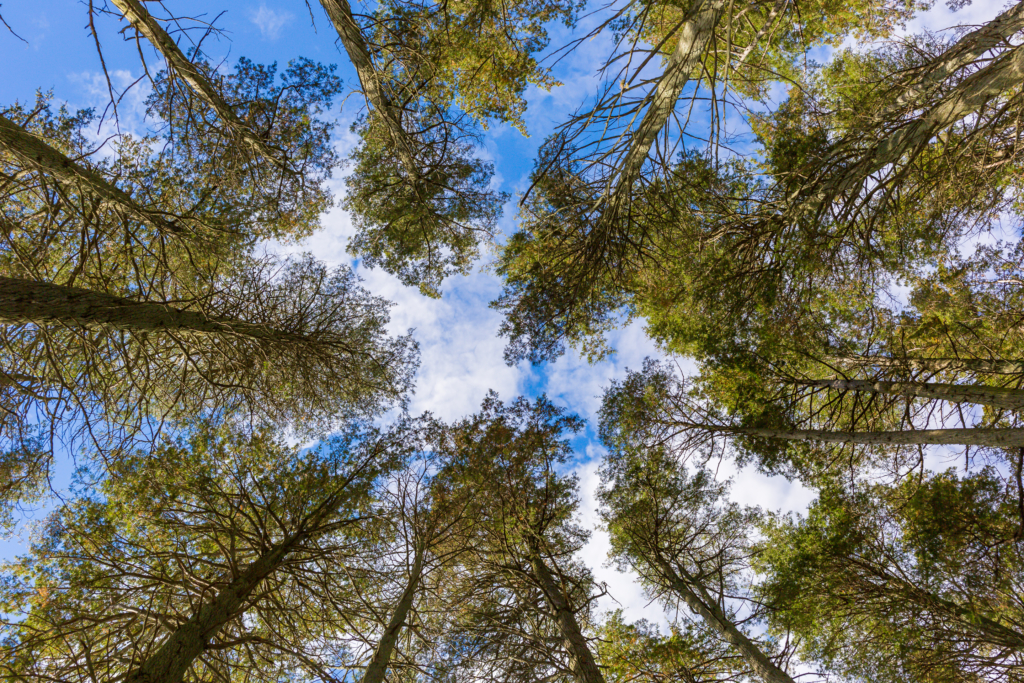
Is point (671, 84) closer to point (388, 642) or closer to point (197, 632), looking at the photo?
point (197, 632)

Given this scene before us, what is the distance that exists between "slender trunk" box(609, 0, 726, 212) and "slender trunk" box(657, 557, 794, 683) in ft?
21.4

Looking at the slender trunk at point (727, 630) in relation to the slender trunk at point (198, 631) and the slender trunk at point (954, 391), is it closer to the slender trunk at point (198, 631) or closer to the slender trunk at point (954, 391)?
the slender trunk at point (954, 391)

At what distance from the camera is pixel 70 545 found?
20.0 feet

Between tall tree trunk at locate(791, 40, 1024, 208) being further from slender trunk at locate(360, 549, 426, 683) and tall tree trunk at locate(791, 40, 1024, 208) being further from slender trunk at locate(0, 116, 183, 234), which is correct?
slender trunk at locate(0, 116, 183, 234)

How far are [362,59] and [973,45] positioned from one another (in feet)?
20.6

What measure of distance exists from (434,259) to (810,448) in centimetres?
867

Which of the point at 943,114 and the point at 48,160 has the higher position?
the point at 943,114

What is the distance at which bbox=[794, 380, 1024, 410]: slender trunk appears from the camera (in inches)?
174

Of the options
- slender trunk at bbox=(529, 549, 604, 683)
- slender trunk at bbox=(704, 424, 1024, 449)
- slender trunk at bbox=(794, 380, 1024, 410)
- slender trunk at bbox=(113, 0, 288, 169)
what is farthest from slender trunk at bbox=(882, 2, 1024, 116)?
slender trunk at bbox=(113, 0, 288, 169)

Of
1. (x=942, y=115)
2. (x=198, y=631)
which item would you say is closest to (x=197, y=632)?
(x=198, y=631)

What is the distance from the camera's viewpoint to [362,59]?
500cm

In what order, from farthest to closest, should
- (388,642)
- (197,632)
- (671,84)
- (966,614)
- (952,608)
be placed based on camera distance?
(952,608)
(966,614)
(388,642)
(671,84)
(197,632)

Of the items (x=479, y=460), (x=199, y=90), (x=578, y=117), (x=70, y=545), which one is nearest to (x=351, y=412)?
(x=479, y=460)

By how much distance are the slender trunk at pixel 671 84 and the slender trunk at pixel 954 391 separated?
189 inches
